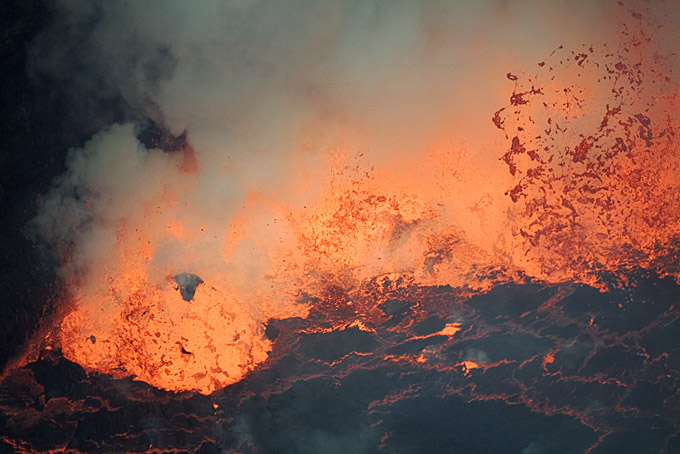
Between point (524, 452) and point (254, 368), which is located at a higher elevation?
point (254, 368)

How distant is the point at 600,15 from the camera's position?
2.27 m

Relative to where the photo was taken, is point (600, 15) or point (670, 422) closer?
point (600, 15)

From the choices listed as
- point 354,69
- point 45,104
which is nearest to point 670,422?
point 354,69

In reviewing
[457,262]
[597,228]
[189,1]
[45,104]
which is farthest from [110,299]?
[597,228]

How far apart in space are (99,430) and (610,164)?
2672 mm

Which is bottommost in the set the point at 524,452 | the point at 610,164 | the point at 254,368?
the point at 524,452

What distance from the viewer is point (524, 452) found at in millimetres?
2430

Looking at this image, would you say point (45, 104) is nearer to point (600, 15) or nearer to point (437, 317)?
point (437, 317)

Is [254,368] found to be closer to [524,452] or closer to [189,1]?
[524,452]

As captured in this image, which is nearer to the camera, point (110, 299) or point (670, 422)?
point (110, 299)

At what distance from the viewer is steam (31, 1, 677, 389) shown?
221 centimetres

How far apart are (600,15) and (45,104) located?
2532 mm

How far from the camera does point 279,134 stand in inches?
88.1

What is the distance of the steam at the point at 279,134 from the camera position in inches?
87.1
